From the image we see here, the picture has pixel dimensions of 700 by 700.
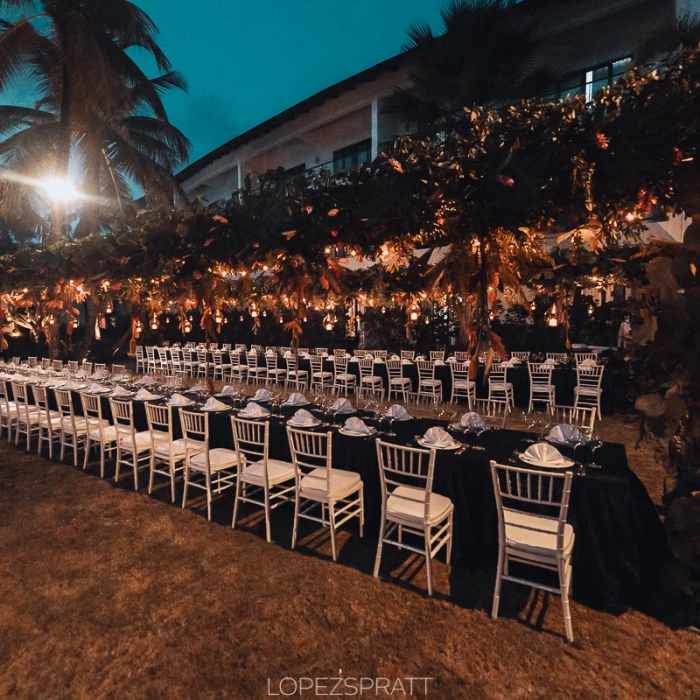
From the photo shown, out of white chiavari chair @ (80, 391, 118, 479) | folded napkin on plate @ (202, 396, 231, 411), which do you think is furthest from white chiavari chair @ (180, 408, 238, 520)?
white chiavari chair @ (80, 391, 118, 479)

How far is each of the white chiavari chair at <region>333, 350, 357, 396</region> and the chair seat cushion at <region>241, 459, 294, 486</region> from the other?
586 centimetres

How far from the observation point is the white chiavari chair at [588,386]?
7508mm

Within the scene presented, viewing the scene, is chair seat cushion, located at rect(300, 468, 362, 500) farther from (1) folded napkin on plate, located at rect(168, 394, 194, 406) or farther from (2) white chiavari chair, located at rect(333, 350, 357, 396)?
(2) white chiavari chair, located at rect(333, 350, 357, 396)

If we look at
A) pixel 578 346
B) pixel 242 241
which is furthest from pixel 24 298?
pixel 578 346

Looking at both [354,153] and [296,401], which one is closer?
[296,401]

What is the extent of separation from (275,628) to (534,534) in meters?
1.64

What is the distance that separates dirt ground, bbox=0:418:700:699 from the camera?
2.26 metres

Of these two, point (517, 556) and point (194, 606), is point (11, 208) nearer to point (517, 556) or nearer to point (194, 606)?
point (194, 606)

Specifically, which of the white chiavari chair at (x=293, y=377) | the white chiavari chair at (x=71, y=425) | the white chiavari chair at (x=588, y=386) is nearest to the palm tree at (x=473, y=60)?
the white chiavari chair at (x=588, y=386)

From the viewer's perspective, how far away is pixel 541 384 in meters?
8.17

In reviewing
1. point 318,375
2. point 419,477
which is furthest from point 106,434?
point 318,375

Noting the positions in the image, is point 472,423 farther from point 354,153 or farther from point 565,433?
point 354,153

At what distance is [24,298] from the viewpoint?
5.39 meters

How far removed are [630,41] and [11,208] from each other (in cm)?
1535
